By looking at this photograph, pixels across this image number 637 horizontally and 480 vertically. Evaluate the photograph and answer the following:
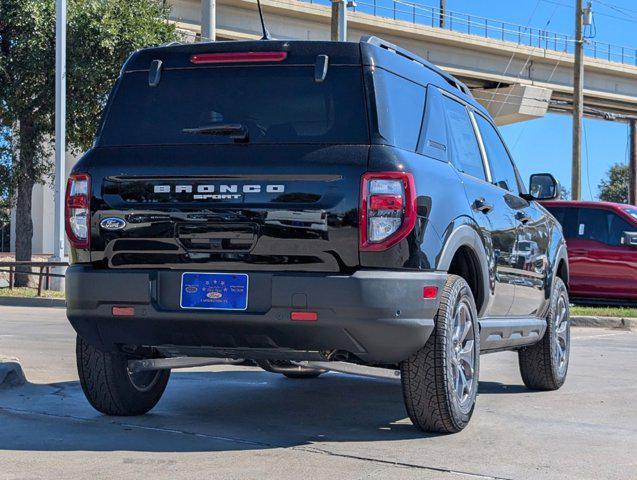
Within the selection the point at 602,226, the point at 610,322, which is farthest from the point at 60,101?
the point at 610,322

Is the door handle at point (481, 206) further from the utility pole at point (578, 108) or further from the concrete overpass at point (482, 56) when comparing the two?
the concrete overpass at point (482, 56)

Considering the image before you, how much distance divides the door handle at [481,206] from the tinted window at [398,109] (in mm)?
677

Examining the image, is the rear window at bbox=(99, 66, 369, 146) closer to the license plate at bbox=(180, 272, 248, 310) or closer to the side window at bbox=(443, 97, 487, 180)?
the license plate at bbox=(180, 272, 248, 310)

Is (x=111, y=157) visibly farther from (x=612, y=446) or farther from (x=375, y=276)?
(x=612, y=446)

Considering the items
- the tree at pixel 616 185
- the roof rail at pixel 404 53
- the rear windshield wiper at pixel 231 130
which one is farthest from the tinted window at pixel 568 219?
the tree at pixel 616 185

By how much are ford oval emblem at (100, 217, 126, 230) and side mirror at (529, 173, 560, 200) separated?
3.72 meters

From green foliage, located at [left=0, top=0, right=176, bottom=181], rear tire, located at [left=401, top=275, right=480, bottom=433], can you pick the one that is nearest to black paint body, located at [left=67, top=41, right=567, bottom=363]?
rear tire, located at [left=401, top=275, right=480, bottom=433]

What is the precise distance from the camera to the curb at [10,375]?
753 cm

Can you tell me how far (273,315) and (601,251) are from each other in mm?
12775

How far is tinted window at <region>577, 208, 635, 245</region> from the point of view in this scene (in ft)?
56.6

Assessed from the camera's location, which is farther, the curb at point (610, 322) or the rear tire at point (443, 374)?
the curb at point (610, 322)

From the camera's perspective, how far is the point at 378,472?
497 centimetres

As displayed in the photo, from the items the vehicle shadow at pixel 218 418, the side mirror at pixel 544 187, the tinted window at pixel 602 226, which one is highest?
the side mirror at pixel 544 187

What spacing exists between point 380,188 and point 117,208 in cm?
144
